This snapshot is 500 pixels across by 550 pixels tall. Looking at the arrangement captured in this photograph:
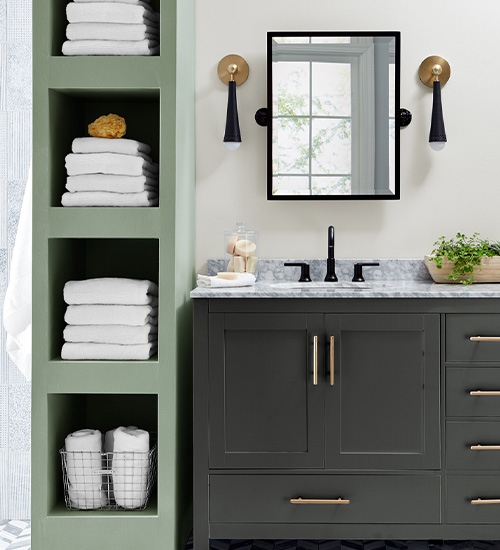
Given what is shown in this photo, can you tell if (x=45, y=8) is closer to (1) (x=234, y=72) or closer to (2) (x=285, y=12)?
(1) (x=234, y=72)

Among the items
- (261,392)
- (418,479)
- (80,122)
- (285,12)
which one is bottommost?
(418,479)

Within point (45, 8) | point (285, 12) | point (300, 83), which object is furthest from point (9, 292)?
point (285, 12)

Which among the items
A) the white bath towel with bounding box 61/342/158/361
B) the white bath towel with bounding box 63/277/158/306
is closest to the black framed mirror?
the white bath towel with bounding box 63/277/158/306

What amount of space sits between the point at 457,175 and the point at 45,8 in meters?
1.73

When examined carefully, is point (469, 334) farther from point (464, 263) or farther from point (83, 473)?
point (83, 473)

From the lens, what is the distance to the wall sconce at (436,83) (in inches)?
96.7

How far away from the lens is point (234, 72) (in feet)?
8.38

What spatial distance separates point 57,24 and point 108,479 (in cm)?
163

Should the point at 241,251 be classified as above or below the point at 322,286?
above

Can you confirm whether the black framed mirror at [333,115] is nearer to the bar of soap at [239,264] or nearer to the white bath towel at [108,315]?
the bar of soap at [239,264]

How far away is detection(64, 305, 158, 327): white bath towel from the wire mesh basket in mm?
468

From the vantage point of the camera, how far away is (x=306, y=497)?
6.80 feet

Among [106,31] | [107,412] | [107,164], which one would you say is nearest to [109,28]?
[106,31]

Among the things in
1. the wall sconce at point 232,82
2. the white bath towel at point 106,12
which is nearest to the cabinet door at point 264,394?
the wall sconce at point 232,82
